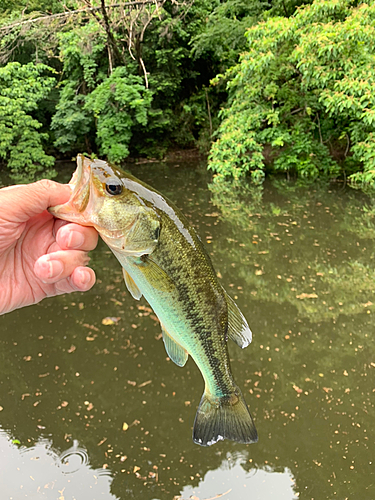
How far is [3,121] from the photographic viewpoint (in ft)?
47.6

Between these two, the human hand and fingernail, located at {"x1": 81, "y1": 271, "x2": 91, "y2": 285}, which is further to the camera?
fingernail, located at {"x1": 81, "y1": 271, "x2": 91, "y2": 285}

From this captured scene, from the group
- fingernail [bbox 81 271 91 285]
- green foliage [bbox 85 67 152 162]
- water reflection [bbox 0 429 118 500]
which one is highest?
fingernail [bbox 81 271 91 285]

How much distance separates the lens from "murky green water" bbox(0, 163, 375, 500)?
3.36 m

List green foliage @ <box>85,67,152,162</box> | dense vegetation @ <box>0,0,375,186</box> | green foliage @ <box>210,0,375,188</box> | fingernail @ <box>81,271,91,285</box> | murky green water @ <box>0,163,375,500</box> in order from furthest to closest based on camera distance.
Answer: green foliage @ <box>85,67,152,162</box> < dense vegetation @ <box>0,0,375,186</box> < green foliage @ <box>210,0,375,188</box> < murky green water @ <box>0,163,375,500</box> < fingernail @ <box>81,271,91,285</box>

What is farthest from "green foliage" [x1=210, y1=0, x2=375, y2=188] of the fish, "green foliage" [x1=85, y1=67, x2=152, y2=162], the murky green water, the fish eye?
Answer: the fish eye

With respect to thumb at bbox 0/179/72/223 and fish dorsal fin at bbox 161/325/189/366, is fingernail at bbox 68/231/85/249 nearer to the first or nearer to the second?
thumb at bbox 0/179/72/223

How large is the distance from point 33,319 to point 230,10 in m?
16.4

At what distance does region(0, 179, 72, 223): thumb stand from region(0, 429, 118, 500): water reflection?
2686 mm

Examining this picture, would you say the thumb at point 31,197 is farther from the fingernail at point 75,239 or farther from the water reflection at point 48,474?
the water reflection at point 48,474

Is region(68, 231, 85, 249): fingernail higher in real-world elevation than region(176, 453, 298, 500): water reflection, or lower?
higher

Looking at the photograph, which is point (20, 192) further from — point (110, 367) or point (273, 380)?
point (273, 380)

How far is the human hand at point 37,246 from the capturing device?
1796 millimetres

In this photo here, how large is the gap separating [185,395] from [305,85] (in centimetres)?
975

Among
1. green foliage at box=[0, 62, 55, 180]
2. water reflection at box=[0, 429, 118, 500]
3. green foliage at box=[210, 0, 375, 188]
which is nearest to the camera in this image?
water reflection at box=[0, 429, 118, 500]
